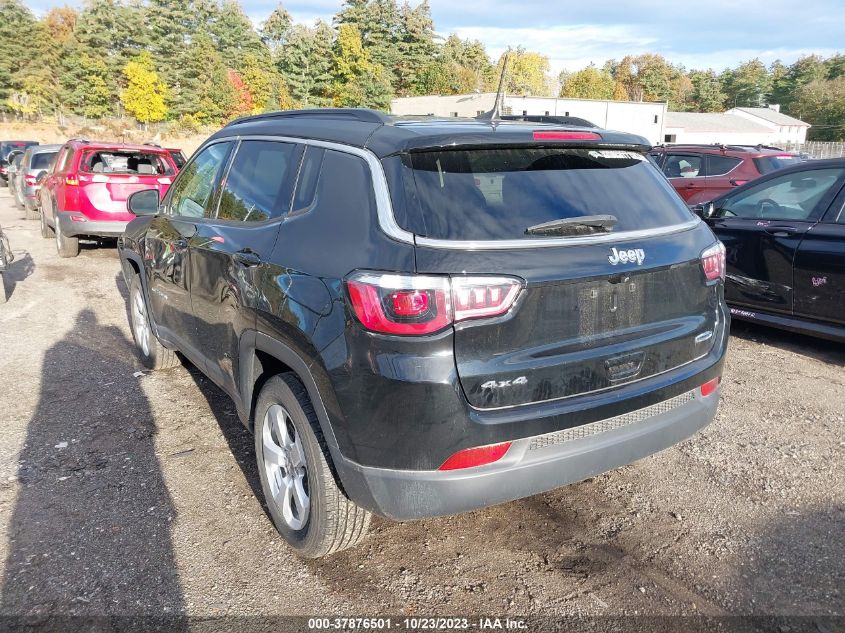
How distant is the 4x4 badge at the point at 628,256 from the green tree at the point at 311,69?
66532 mm

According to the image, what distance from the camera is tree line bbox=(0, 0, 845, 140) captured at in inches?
2328

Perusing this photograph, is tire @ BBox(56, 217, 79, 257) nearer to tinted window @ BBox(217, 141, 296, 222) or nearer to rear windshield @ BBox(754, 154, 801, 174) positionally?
tinted window @ BBox(217, 141, 296, 222)

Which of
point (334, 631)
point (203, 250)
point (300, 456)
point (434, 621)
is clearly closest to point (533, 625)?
point (434, 621)

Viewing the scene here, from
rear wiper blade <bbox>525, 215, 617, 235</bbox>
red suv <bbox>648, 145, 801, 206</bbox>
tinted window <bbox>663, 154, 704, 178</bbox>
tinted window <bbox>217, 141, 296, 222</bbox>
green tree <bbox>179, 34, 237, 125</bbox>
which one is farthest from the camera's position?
green tree <bbox>179, 34, 237, 125</bbox>

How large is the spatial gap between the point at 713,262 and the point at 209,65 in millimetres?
65398

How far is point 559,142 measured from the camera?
2793mm

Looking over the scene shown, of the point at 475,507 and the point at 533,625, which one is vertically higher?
the point at 475,507

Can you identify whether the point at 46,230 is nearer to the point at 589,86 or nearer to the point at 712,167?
the point at 712,167

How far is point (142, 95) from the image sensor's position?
187 ft

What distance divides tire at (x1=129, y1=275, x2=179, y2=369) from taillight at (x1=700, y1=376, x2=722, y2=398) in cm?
397

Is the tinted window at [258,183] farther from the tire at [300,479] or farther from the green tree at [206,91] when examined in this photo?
the green tree at [206,91]

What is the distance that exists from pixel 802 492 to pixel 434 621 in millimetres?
2182

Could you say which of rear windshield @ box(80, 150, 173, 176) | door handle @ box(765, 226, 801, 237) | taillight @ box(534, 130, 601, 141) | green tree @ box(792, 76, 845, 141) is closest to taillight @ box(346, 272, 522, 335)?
taillight @ box(534, 130, 601, 141)

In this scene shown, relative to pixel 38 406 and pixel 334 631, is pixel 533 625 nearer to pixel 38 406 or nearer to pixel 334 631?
pixel 334 631
